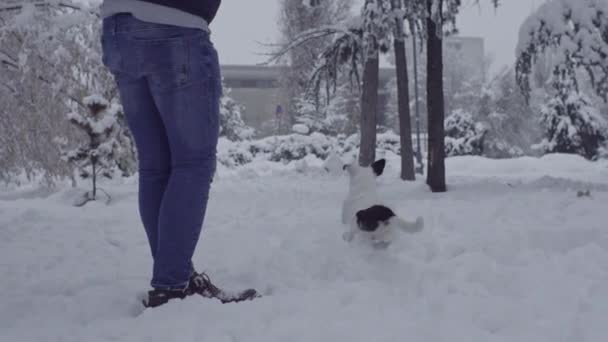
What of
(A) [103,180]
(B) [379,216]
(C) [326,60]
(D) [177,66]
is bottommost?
(A) [103,180]

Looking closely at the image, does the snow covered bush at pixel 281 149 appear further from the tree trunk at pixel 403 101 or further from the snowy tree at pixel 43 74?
the snowy tree at pixel 43 74

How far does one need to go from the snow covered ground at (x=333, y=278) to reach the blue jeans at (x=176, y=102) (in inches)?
9.6

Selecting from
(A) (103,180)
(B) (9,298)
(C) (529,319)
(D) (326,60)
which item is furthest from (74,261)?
(A) (103,180)

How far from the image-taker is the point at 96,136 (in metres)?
6.59

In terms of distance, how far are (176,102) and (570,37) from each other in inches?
249

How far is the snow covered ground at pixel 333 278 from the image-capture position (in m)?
1.66

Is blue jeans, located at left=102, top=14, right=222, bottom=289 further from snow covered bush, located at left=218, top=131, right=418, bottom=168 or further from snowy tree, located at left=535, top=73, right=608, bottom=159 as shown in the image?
snowy tree, located at left=535, top=73, right=608, bottom=159

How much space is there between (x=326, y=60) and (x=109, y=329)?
7.02 meters

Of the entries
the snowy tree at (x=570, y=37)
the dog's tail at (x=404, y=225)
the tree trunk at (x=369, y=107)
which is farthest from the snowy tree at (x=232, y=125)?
the dog's tail at (x=404, y=225)

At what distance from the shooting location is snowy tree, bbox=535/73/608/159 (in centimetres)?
1905

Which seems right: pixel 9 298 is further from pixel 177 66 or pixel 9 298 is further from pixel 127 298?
pixel 177 66

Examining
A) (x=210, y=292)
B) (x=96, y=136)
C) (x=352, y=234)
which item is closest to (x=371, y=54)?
Answer: (x=96, y=136)

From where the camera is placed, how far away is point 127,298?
2131 mm

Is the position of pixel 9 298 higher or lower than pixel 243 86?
lower
